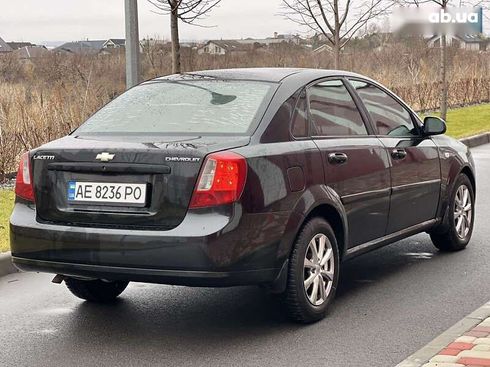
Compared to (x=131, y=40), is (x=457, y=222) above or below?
below

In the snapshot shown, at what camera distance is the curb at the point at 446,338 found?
4.49m

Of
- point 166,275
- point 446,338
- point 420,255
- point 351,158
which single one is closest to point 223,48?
point 420,255

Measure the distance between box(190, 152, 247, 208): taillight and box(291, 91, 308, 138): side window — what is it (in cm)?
74

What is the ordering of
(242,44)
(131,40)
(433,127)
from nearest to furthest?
(433,127) → (131,40) → (242,44)

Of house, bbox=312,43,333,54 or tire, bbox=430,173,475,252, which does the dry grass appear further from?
tire, bbox=430,173,475,252

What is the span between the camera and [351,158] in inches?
238

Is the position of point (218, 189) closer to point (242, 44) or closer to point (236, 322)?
point (236, 322)

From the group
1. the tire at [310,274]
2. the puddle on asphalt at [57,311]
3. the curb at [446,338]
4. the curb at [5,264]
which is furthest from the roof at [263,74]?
the curb at [5,264]

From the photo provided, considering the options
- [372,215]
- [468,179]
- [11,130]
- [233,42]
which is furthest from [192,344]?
[233,42]

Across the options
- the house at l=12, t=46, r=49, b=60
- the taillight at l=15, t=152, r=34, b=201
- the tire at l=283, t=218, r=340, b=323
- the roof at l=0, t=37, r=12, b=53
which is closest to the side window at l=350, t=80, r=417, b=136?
the tire at l=283, t=218, r=340, b=323

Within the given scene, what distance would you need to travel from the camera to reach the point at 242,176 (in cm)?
499

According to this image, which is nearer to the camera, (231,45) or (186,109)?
(186,109)

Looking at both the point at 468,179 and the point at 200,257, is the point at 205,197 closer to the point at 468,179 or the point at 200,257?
the point at 200,257

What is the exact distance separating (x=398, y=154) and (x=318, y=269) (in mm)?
1465
